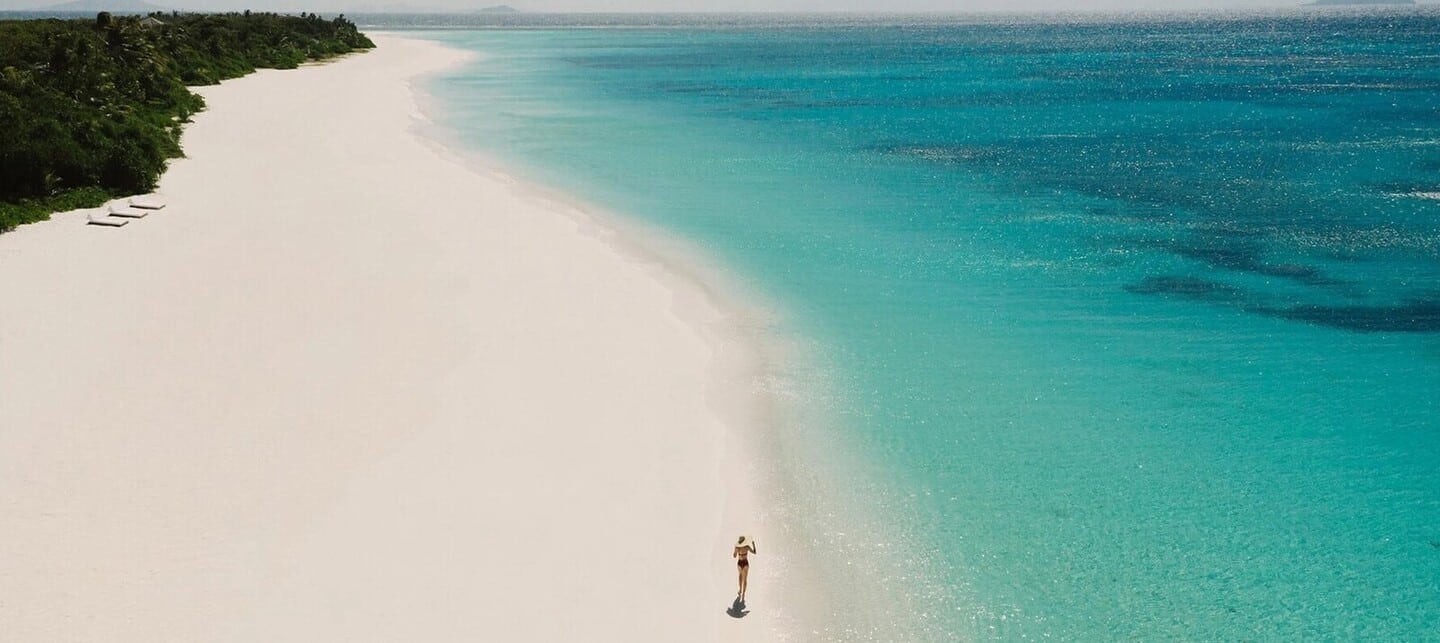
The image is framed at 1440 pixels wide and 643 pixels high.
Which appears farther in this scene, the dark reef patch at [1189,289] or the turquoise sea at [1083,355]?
the dark reef patch at [1189,289]

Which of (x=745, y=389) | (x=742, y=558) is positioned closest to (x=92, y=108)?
(x=745, y=389)

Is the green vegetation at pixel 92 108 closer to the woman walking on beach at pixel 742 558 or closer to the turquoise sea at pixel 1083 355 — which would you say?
the turquoise sea at pixel 1083 355

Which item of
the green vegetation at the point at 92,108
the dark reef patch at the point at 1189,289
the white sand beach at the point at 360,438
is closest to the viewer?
the white sand beach at the point at 360,438

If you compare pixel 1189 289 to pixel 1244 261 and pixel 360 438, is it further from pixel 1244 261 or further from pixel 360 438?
pixel 360 438

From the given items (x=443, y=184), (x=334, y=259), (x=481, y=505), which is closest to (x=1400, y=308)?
(x=481, y=505)

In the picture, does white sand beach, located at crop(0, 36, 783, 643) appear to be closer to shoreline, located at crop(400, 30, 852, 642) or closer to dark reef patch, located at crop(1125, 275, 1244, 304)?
shoreline, located at crop(400, 30, 852, 642)

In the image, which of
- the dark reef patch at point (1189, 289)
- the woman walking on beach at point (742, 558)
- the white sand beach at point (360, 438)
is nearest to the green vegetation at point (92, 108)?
the white sand beach at point (360, 438)
